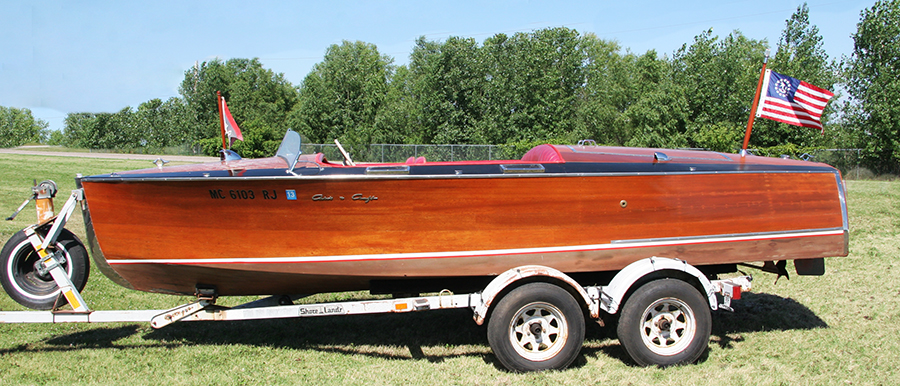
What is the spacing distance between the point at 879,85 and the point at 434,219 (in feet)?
113

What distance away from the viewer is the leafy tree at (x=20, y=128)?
3258 inches

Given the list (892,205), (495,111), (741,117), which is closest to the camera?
(892,205)

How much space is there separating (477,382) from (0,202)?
44.5 feet

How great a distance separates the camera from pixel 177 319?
423 cm

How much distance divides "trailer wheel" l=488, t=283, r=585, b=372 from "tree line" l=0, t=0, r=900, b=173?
28.8 metres

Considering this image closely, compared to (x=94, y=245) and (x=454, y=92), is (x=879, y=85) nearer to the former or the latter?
(x=454, y=92)

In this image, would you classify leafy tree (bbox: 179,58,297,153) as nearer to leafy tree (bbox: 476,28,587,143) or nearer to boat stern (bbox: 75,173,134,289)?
leafy tree (bbox: 476,28,587,143)

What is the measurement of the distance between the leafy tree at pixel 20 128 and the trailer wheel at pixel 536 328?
97.6 metres

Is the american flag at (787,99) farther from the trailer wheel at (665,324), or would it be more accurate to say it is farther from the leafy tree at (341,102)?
the leafy tree at (341,102)

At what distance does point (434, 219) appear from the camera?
406cm

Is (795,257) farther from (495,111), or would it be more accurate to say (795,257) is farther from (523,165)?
(495,111)

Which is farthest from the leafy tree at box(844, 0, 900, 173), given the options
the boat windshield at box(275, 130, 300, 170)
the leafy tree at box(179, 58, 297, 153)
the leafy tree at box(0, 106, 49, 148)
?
the leafy tree at box(0, 106, 49, 148)

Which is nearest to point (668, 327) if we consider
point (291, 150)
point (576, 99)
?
point (291, 150)

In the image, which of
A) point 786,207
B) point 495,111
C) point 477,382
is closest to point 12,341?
point 477,382
